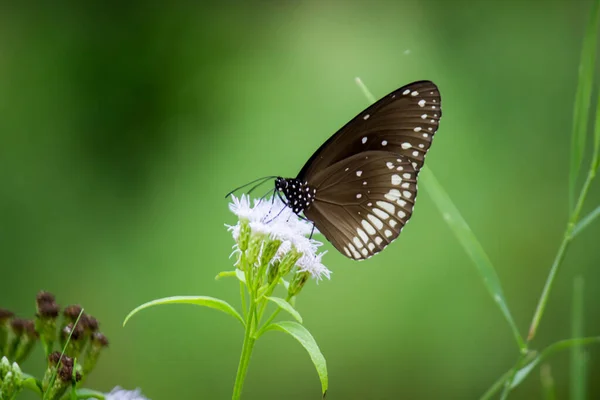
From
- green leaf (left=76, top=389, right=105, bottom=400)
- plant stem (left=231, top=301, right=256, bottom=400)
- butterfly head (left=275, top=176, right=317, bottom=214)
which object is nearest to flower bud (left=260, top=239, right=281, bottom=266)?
plant stem (left=231, top=301, right=256, bottom=400)

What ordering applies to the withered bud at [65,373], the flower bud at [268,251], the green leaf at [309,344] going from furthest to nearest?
the flower bud at [268,251] → the green leaf at [309,344] → the withered bud at [65,373]

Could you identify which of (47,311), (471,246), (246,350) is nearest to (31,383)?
(47,311)

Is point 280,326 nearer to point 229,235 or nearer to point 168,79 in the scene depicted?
point 229,235

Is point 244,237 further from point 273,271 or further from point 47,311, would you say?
point 47,311

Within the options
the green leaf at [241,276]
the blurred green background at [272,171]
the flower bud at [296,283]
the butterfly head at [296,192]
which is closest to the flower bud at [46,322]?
the green leaf at [241,276]

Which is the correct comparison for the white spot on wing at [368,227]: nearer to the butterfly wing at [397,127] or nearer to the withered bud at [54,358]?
the butterfly wing at [397,127]

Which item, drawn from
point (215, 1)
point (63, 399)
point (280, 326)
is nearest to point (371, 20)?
point (215, 1)
